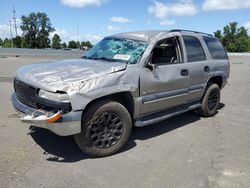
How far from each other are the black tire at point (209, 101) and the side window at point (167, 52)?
145 cm

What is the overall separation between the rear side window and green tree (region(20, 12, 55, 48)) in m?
95.3

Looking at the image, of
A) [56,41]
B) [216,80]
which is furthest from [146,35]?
[56,41]

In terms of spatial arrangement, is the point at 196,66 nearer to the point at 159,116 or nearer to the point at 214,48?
the point at 214,48

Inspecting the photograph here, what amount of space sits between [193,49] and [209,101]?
146 centimetres

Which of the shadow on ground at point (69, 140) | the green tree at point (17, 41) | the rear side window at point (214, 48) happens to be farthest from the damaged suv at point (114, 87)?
the green tree at point (17, 41)

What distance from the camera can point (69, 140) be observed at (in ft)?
15.1

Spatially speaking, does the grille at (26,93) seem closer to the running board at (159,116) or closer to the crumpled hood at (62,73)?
the crumpled hood at (62,73)

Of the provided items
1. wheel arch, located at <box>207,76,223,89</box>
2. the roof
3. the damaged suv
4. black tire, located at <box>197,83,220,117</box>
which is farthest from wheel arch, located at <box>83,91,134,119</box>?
wheel arch, located at <box>207,76,223,89</box>

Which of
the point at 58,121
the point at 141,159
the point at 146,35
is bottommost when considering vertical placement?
the point at 141,159

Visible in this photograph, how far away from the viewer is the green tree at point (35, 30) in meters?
93.9

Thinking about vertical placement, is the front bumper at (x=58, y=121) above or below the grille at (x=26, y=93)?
below

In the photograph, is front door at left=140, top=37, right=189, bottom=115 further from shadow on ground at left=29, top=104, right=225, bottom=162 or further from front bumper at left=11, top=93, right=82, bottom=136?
front bumper at left=11, top=93, right=82, bottom=136

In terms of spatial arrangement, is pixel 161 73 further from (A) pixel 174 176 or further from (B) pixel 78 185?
(B) pixel 78 185

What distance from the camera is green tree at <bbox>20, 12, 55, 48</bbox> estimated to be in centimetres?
9388
